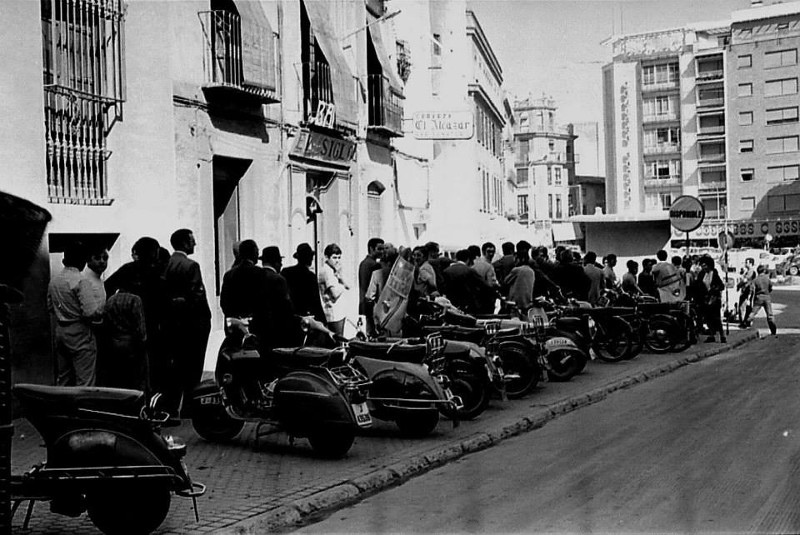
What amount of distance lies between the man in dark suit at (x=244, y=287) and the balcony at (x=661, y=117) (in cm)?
9006

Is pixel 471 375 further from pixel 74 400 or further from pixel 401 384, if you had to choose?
pixel 74 400

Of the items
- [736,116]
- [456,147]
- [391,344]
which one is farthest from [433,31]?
[736,116]

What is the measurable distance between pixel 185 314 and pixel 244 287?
97cm

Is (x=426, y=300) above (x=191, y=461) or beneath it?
above

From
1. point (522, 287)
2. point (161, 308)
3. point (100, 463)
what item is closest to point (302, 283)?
point (161, 308)

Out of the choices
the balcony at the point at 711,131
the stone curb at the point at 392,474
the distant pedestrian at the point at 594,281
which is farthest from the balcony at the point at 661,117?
the stone curb at the point at 392,474

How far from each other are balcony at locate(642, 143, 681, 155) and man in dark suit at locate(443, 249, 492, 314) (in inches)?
3337

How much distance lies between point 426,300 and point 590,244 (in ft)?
122

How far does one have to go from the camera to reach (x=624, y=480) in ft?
26.2

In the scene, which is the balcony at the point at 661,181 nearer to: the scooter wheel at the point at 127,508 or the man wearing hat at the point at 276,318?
the man wearing hat at the point at 276,318

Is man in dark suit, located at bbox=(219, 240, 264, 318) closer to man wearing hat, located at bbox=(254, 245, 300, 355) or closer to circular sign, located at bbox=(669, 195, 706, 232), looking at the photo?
man wearing hat, located at bbox=(254, 245, 300, 355)

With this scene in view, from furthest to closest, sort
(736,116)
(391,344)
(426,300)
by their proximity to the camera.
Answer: (736,116), (426,300), (391,344)

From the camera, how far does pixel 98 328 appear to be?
1030 cm

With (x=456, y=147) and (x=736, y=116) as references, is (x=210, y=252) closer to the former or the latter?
(x=456, y=147)
